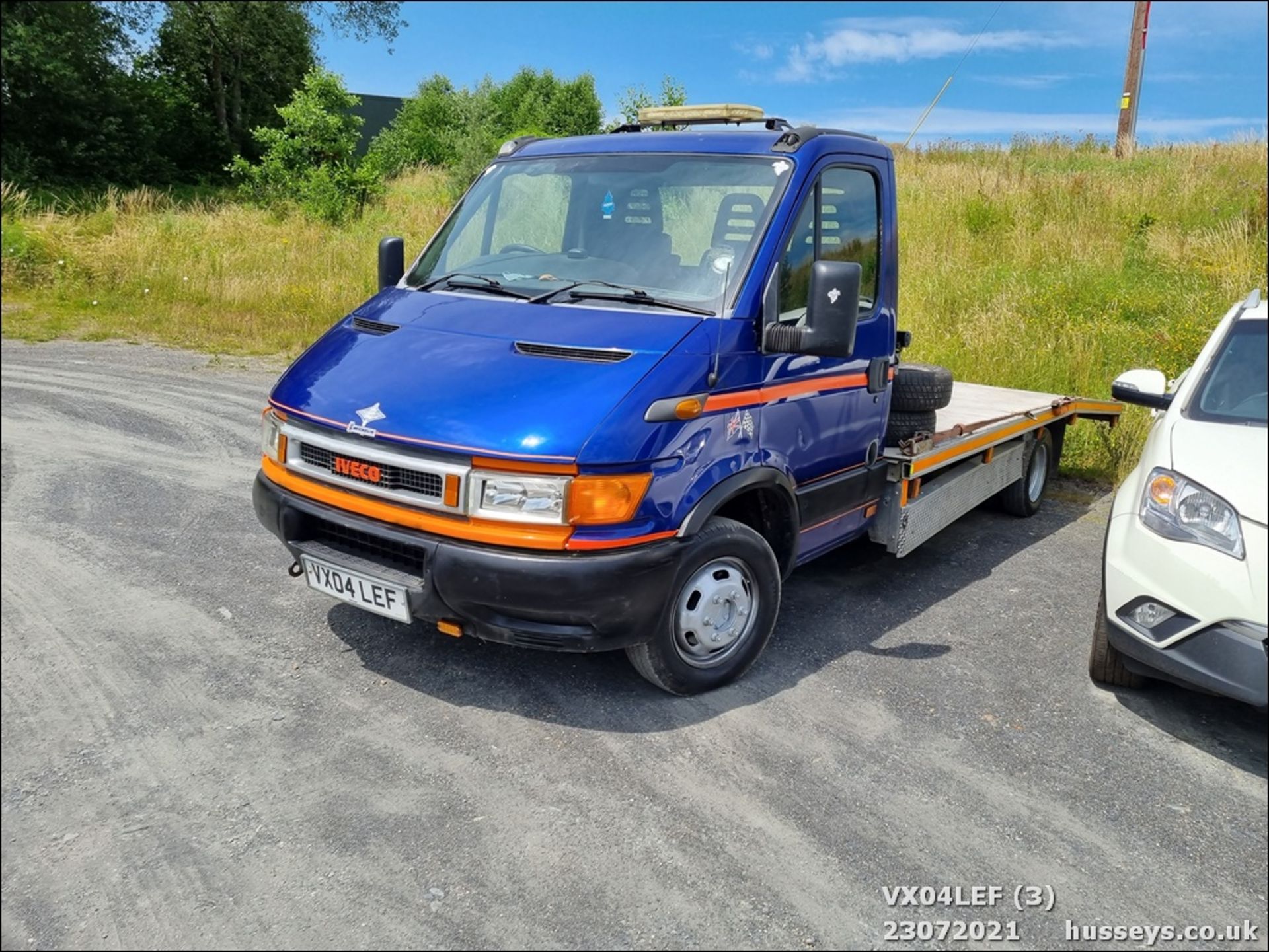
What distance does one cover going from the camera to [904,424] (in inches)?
214

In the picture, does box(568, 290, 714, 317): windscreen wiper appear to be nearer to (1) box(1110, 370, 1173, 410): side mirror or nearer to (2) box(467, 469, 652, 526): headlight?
(2) box(467, 469, 652, 526): headlight

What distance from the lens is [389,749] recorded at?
355 cm

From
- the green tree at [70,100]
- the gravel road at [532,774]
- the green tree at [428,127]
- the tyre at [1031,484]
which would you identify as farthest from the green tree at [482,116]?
the gravel road at [532,774]

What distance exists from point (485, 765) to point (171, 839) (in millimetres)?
1044

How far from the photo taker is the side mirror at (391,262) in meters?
5.16

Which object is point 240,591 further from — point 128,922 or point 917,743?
point 917,743

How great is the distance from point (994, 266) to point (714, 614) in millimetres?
11121

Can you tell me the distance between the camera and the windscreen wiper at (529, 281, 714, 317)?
13.4 ft

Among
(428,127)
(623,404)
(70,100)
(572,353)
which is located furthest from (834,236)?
(428,127)

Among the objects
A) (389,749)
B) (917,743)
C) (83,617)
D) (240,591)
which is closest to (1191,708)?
(917,743)

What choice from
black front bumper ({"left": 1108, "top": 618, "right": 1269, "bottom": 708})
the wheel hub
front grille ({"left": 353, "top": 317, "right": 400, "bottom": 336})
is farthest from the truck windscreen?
black front bumper ({"left": 1108, "top": 618, "right": 1269, "bottom": 708})

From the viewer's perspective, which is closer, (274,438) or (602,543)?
(602,543)

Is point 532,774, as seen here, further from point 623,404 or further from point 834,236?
point 834,236

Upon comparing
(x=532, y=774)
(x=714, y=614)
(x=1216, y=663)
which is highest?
(x=1216, y=663)
